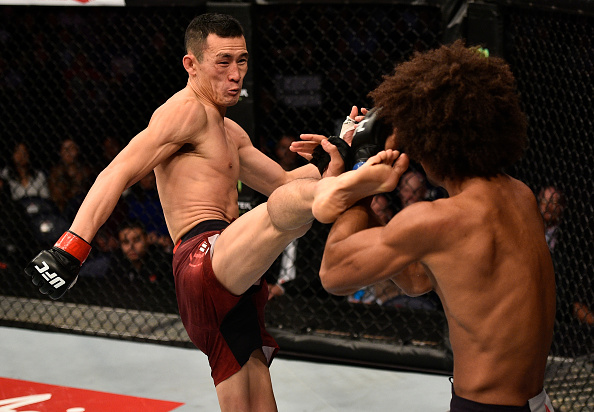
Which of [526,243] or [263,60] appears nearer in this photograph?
[526,243]

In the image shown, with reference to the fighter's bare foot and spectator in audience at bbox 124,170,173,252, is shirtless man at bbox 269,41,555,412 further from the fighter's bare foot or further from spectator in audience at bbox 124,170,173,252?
spectator in audience at bbox 124,170,173,252

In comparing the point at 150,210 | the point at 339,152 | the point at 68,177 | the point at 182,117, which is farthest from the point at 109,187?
the point at 68,177

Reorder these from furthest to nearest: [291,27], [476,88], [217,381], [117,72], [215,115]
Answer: [117,72] → [291,27] → [215,115] → [217,381] → [476,88]

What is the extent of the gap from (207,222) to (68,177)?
2.28m

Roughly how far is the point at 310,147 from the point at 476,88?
544 millimetres

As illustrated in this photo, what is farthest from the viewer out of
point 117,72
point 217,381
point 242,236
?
point 117,72

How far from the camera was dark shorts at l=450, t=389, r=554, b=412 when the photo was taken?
153 cm

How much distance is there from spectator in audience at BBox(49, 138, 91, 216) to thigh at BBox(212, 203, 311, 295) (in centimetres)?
242

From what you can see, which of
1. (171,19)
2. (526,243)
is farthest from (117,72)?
(526,243)

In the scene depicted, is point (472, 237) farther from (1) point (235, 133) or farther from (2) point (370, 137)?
(1) point (235, 133)

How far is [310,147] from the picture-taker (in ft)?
6.38

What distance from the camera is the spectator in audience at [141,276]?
4.00 metres

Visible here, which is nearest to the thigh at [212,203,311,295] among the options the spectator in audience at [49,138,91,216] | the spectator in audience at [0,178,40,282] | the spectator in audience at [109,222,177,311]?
the spectator in audience at [109,222,177,311]

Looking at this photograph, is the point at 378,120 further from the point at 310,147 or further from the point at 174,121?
the point at 174,121
